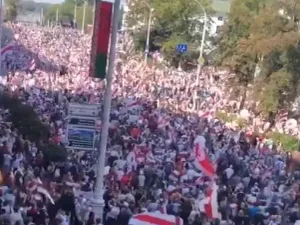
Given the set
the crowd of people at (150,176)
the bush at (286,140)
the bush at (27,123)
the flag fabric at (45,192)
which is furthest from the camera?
the bush at (286,140)

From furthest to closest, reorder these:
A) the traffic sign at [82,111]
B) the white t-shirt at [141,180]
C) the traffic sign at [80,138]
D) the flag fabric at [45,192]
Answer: the white t-shirt at [141,180] < the traffic sign at [80,138] < the traffic sign at [82,111] < the flag fabric at [45,192]

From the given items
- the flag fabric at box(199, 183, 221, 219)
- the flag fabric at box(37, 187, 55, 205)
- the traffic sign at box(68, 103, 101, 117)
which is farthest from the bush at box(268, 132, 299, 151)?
the flag fabric at box(37, 187, 55, 205)

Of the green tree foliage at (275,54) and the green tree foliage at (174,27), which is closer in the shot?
the green tree foliage at (275,54)

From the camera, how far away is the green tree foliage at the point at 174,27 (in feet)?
277

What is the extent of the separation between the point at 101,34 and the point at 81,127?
248cm

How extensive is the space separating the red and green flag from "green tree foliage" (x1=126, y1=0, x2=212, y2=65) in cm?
6463

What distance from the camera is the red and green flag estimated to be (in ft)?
57.8

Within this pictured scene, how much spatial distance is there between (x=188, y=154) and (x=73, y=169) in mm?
5206

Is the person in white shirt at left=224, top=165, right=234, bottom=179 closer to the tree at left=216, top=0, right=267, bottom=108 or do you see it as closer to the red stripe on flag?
the red stripe on flag

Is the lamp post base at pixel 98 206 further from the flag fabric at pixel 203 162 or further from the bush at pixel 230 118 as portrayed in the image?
the bush at pixel 230 118

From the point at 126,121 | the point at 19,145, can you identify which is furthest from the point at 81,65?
the point at 19,145

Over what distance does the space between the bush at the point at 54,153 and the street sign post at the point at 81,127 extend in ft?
10.7

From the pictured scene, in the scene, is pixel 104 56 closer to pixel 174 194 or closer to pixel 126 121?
pixel 174 194

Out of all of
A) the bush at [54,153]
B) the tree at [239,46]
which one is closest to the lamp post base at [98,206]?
the bush at [54,153]
